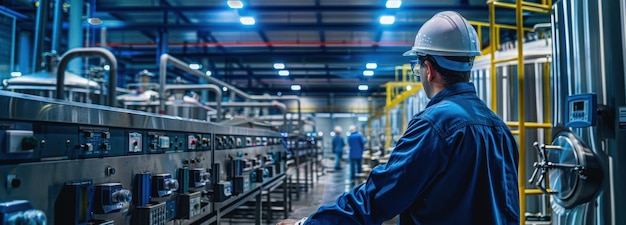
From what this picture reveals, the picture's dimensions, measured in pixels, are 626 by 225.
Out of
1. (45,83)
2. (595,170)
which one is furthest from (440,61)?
(45,83)

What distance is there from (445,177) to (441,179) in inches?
0.6

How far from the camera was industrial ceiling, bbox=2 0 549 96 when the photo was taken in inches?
329

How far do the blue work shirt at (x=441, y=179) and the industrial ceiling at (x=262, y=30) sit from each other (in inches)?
242

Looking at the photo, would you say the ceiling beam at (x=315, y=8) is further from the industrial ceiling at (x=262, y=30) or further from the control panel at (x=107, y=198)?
the control panel at (x=107, y=198)

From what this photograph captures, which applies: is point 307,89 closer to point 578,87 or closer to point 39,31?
point 39,31

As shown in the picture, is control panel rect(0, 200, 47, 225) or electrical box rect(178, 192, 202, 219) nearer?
control panel rect(0, 200, 47, 225)

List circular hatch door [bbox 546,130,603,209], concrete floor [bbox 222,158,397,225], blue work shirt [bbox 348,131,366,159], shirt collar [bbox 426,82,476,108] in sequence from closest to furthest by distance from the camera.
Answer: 1. shirt collar [bbox 426,82,476,108]
2. circular hatch door [bbox 546,130,603,209]
3. concrete floor [bbox 222,158,397,225]
4. blue work shirt [bbox 348,131,366,159]

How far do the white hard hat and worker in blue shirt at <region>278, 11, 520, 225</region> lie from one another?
0.45ft

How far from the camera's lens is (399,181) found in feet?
4.65

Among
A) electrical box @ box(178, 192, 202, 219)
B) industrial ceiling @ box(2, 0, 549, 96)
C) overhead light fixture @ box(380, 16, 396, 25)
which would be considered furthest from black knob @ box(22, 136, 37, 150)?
overhead light fixture @ box(380, 16, 396, 25)

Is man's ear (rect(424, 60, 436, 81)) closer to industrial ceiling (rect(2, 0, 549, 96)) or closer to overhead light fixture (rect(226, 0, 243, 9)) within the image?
industrial ceiling (rect(2, 0, 549, 96))

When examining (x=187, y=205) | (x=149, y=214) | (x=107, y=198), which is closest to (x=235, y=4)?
(x=187, y=205)

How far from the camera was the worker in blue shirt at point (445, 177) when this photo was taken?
4.66ft

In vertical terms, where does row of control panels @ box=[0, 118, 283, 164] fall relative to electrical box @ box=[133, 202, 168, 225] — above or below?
above
